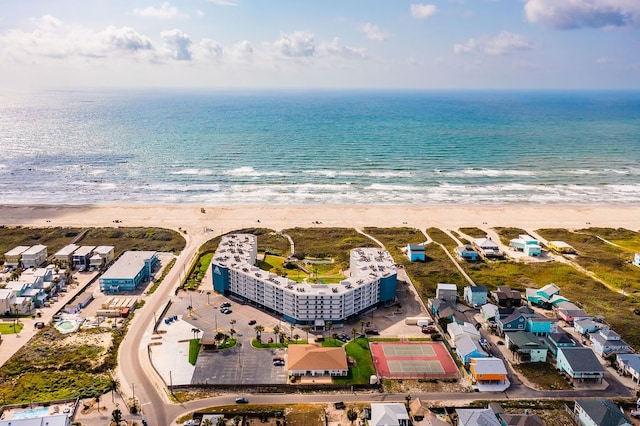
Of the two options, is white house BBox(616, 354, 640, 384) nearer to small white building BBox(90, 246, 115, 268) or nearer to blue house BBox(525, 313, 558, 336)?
blue house BBox(525, 313, 558, 336)

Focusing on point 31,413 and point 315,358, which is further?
point 315,358

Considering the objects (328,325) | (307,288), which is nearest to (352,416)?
(328,325)

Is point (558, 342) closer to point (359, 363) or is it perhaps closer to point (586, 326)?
point (586, 326)

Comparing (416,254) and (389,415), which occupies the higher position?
(389,415)

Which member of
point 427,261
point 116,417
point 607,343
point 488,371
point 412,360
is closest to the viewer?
point 116,417

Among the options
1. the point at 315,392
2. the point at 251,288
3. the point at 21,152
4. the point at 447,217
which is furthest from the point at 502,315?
the point at 21,152

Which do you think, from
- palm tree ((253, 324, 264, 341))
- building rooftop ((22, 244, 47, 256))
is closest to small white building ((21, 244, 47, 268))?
building rooftop ((22, 244, 47, 256))

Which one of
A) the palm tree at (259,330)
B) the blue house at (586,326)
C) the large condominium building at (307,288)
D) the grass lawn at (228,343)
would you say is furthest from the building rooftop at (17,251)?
the blue house at (586,326)
